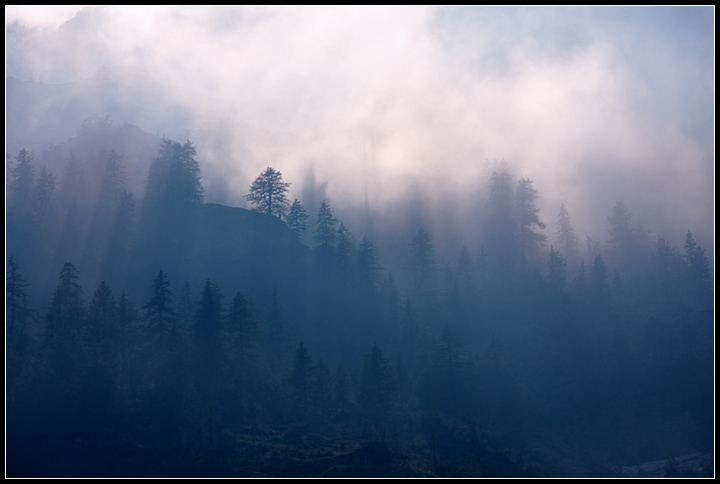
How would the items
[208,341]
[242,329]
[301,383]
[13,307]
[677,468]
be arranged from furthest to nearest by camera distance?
[242,329] → [208,341] → [13,307] → [301,383] → [677,468]

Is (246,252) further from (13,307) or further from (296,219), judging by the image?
(13,307)

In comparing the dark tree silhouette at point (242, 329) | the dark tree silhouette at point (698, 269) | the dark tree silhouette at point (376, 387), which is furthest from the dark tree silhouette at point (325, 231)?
the dark tree silhouette at point (698, 269)

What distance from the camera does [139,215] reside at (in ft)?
255

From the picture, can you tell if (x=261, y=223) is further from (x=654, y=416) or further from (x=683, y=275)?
(x=683, y=275)

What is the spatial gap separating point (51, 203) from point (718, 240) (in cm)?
7616

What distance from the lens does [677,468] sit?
1752 inches

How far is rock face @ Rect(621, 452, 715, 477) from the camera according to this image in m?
42.9

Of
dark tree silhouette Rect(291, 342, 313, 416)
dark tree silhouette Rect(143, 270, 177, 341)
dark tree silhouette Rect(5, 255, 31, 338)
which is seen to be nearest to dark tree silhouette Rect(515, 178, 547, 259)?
dark tree silhouette Rect(291, 342, 313, 416)

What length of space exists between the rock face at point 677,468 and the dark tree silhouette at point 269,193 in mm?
58154

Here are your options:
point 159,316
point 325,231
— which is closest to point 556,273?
point 325,231

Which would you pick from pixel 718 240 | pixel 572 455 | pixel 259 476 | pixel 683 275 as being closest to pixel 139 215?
pixel 259 476

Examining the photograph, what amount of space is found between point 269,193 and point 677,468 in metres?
63.1

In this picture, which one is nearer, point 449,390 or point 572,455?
point 572,455

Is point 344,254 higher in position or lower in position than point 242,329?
higher
